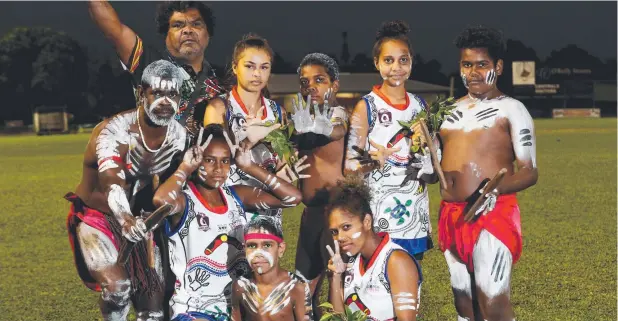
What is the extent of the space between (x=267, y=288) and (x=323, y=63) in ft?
5.49

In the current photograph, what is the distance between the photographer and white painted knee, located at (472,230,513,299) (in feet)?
17.0

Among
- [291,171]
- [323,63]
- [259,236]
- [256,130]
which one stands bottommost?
[259,236]

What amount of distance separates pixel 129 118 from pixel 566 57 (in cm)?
9088

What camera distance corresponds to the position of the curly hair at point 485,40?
5.29 meters

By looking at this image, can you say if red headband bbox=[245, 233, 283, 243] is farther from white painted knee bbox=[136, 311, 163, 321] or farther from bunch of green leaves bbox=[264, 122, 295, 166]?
white painted knee bbox=[136, 311, 163, 321]

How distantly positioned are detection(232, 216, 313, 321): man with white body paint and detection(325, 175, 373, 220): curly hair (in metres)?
0.41

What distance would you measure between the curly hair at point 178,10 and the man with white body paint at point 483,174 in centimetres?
165

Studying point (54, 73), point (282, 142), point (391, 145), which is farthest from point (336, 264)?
point (54, 73)

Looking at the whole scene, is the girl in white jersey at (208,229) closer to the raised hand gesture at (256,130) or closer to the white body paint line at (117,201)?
the raised hand gesture at (256,130)

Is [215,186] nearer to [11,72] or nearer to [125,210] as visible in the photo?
[125,210]

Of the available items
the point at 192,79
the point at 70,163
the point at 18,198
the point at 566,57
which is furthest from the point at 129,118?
the point at 566,57

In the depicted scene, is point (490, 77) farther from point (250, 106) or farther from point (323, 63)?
point (250, 106)

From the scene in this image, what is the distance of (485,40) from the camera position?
5289 millimetres

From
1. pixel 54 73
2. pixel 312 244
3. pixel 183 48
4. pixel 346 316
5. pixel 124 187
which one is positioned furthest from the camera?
pixel 54 73
